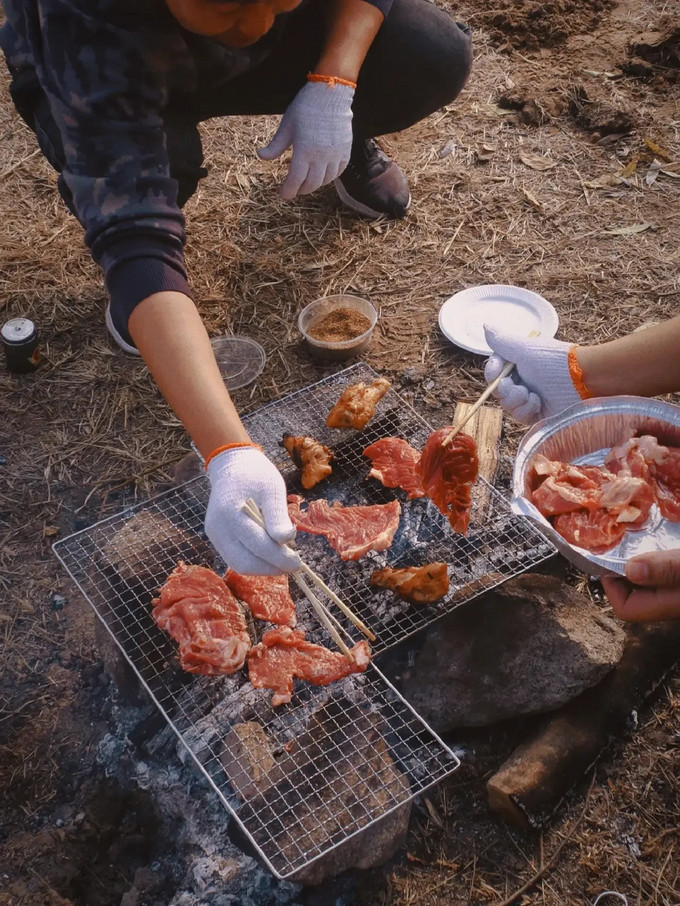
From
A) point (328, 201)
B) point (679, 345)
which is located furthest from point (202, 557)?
point (328, 201)

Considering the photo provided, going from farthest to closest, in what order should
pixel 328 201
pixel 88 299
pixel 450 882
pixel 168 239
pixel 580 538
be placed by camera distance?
pixel 328 201 → pixel 88 299 → pixel 168 239 → pixel 580 538 → pixel 450 882

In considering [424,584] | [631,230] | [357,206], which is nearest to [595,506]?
[424,584]

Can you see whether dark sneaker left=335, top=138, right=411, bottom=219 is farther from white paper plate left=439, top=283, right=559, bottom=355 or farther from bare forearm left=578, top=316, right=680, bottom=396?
bare forearm left=578, top=316, right=680, bottom=396

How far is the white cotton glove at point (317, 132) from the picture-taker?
160 inches

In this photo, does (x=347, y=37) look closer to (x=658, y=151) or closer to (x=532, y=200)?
(x=532, y=200)

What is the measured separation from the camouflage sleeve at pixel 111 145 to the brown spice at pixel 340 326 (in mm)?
1522

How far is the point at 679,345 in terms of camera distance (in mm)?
3182

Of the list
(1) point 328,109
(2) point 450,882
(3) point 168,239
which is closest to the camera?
(2) point 450,882

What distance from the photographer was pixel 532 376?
346 centimetres

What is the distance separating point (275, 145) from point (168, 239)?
146 cm

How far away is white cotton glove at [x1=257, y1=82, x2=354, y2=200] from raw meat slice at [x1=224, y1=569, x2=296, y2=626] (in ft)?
7.64

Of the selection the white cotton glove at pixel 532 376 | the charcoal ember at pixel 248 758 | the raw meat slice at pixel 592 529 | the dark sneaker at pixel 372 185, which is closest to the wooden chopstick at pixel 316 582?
Answer: the charcoal ember at pixel 248 758

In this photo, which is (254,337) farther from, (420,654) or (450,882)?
(450,882)

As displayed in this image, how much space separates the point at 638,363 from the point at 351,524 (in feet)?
4.76
